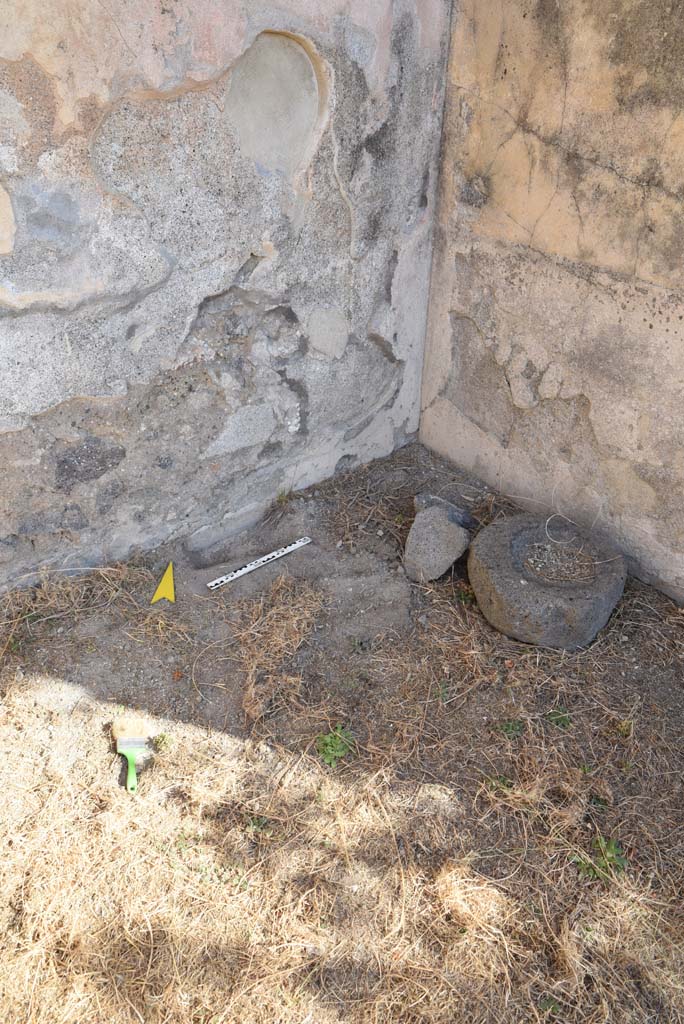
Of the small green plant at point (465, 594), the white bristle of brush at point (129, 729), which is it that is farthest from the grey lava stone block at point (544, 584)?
the white bristle of brush at point (129, 729)

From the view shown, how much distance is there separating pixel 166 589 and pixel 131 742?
1.81 ft

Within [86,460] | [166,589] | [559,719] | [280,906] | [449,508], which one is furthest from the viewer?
[449,508]

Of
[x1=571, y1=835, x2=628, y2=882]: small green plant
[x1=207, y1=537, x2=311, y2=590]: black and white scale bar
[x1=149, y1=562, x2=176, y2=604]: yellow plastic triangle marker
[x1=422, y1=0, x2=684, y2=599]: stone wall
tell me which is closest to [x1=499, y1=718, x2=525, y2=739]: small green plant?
[x1=571, y1=835, x2=628, y2=882]: small green plant

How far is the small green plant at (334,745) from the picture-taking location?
7.09 ft

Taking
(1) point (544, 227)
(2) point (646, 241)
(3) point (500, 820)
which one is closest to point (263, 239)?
(1) point (544, 227)

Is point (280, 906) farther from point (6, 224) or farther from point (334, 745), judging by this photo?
point (6, 224)

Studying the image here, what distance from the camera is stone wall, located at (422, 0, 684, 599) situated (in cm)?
217

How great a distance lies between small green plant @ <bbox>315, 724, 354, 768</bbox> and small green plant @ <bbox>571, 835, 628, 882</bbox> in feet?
2.01

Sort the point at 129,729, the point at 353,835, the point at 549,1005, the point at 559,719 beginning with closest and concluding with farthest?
1. the point at 549,1005
2. the point at 353,835
3. the point at 129,729
4. the point at 559,719

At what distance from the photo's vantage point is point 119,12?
74.6 inches

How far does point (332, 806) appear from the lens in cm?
207

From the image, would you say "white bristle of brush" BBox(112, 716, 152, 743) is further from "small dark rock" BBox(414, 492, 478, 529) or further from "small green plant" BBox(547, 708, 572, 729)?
"small dark rock" BBox(414, 492, 478, 529)

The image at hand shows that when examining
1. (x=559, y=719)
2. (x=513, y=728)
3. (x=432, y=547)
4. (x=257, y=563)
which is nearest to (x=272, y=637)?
(x=257, y=563)

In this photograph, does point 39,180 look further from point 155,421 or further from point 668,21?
point 668,21
